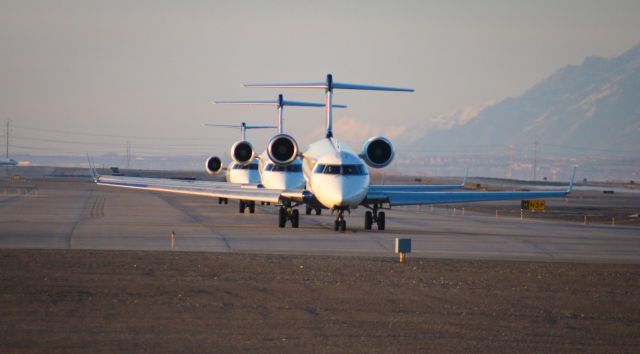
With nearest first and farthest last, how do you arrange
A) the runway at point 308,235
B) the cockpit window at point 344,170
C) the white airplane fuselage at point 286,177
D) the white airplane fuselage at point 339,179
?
the runway at point 308,235, the white airplane fuselage at point 339,179, the cockpit window at point 344,170, the white airplane fuselage at point 286,177

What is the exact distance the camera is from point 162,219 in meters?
42.6

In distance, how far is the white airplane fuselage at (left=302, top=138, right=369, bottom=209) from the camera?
3503 centimetres

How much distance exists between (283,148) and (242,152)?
11.4 metres

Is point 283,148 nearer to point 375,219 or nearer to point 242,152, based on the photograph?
point 375,219

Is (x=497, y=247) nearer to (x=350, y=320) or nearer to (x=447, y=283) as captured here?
(x=447, y=283)

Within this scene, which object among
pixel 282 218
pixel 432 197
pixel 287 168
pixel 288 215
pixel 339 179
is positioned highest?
pixel 287 168

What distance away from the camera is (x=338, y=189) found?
34.9 metres

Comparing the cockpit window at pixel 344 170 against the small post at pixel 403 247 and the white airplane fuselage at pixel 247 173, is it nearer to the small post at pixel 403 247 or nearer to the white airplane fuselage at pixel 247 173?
the small post at pixel 403 247

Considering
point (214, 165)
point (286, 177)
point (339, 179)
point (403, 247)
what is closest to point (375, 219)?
point (339, 179)

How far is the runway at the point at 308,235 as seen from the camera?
28.8 meters

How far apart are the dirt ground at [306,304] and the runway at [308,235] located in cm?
290

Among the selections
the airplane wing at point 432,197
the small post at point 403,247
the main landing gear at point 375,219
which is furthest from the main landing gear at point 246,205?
the small post at point 403,247

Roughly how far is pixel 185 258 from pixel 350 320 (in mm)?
9368

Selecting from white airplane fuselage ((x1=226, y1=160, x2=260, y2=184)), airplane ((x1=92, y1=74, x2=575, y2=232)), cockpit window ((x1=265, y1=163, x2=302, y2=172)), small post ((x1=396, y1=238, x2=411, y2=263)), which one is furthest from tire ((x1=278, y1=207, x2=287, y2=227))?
white airplane fuselage ((x1=226, y1=160, x2=260, y2=184))
